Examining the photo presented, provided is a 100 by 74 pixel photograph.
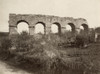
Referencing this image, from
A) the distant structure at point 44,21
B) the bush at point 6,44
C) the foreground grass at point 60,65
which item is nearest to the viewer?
the foreground grass at point 60,65

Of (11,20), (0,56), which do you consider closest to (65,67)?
(0,56)

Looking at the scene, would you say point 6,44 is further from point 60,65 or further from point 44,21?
point 44,21

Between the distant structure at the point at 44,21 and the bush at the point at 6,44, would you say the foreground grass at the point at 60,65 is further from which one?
the distant structure at the point at 44,21

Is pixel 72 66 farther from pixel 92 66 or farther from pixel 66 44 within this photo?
pixel 66 44

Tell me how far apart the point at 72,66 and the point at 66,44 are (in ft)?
18.5

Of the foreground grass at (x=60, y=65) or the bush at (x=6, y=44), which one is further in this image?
the bush at (x=6, y=44)

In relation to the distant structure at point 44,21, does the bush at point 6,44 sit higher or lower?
lower

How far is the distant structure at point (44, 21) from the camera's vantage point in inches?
612

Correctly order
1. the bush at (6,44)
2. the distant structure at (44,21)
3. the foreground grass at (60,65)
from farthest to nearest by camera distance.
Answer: the distant structure at (44,21), the bush at (6,44), the foreground grass at (60,65)

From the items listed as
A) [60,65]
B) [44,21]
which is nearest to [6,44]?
[60,65]

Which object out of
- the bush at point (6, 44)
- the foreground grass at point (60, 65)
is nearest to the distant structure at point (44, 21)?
the bush at point (6, 44)

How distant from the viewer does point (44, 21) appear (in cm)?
1661

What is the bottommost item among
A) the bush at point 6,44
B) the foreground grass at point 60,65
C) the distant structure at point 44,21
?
the foreground grass at point 60,65

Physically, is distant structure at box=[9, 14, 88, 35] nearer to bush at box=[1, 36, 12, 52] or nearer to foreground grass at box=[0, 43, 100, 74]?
bush at box=[1, 36, 12, 52]
